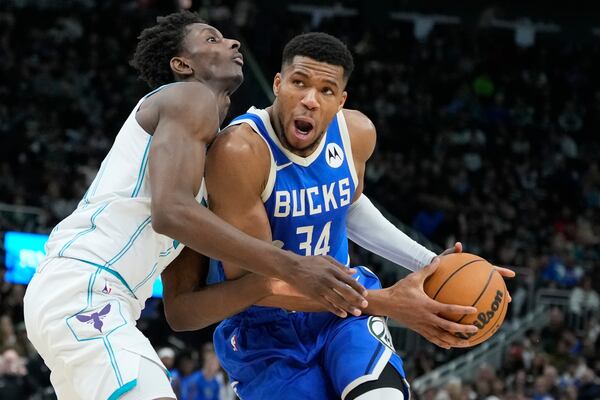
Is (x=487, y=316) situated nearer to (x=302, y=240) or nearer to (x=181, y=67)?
(x=302, y=240)

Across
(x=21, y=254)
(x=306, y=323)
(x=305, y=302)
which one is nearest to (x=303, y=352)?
Result: (x=306, y=323)

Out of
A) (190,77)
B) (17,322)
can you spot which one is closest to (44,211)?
(17,322)

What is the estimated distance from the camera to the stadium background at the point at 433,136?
13836 millimetres

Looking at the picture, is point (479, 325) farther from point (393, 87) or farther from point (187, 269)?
point (393, 87)

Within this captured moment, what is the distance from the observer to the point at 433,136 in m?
19.0

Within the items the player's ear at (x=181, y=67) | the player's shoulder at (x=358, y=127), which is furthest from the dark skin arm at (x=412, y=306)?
the player's ear at (x=181, y=67)

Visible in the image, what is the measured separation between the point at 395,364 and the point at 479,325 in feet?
1.30

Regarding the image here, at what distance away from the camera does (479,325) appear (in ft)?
14.3

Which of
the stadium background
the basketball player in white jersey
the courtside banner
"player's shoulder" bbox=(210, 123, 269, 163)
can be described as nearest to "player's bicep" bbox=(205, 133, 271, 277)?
"player's shoulder" bbox=(210, 123, 269, 163)

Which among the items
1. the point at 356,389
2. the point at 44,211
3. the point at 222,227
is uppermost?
the point at 222,227

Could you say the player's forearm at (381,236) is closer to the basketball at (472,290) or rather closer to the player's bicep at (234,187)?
the basketball at (472,290)

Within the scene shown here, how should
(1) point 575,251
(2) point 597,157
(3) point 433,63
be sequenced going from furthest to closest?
(3) point 433,63 → (2) point 597,157 → (1) point 575,251

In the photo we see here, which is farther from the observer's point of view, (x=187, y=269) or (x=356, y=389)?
(x=187, y=269)

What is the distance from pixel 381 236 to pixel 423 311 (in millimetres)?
1009
